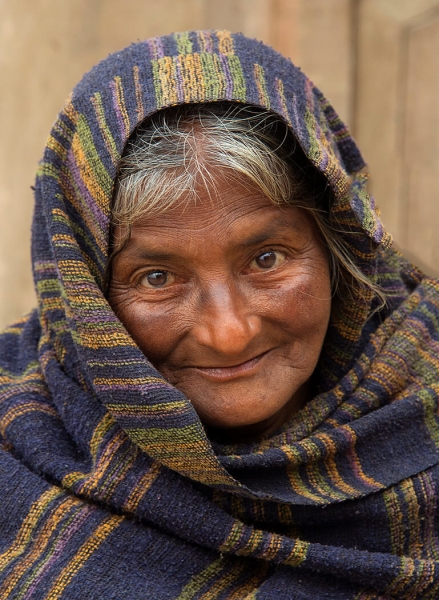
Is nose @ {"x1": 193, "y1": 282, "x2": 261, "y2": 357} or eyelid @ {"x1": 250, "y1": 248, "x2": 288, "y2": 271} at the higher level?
eyelid @ {"x1": 250, "y1": 248, "x2": 288, "y2": 271}

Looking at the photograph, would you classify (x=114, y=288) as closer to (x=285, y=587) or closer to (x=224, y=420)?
(x=224, y=420)

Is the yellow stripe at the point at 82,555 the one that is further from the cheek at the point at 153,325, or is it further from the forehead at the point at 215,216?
the forehead at the point at 215,216

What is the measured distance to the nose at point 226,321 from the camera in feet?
5.51

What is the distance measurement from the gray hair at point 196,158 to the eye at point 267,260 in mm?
128

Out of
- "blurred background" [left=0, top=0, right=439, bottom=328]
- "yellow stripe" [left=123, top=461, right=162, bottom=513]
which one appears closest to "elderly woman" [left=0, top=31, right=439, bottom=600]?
"yellow stripe" [left=123, top=461, right=162, bottom=513]

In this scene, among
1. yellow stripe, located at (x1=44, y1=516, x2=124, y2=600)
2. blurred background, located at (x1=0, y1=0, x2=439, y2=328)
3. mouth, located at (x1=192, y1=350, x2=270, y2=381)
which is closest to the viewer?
yellow stripe, located at (x1=44, y1=516, x2=124, y2=600)

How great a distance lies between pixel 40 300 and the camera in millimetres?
2002

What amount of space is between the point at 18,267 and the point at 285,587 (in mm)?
2672

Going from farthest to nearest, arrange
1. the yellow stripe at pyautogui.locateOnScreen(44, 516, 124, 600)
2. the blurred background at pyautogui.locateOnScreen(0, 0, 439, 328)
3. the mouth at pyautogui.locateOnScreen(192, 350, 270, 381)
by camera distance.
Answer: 1. the blurred background at pyautogui.locateOnScreen(0, 0, 439, 328)
2. the mouth at pyautogui.locateOnScreen(192, 350, 270, 381)
3. the yellow stripe at pyautogui.locateOnScreen(44, 516, 124, 600)

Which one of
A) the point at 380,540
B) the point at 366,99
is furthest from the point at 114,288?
the point at 366,99

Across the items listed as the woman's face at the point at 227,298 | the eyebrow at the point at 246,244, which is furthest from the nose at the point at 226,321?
the eyebrow at the point at 246,244

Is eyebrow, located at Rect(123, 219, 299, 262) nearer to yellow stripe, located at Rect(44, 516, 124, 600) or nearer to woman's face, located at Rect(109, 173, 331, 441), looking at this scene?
woman's face, located at Rect(109, 173, 331, 441)

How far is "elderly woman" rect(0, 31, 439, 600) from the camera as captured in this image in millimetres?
1668

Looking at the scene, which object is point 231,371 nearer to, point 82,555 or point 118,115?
point 82,555
